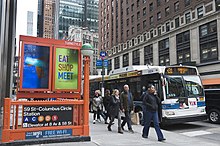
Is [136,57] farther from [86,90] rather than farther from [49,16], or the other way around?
[49,16]

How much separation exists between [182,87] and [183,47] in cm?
2468

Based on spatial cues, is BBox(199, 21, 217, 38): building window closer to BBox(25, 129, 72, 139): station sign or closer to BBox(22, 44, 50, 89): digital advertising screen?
BBox(22, 44, 50, 89): digital advertising screen

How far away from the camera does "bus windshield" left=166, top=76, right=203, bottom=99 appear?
1077cm

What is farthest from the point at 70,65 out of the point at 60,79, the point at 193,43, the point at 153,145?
the point at 193,43

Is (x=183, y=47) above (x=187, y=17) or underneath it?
underneath

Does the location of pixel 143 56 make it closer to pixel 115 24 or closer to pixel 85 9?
pixel 115 24

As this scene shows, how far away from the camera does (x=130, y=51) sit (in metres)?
50.3

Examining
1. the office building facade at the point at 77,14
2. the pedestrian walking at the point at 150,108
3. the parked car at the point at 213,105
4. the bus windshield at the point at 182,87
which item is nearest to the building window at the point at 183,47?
the parked car at the point at 213,105

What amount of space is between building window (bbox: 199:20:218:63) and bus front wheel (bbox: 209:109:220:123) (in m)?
18.0

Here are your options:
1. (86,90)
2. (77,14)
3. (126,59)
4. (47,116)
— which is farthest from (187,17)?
(77,14)

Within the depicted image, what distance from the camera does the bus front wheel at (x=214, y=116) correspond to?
12.4 m

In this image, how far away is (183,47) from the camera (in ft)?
112

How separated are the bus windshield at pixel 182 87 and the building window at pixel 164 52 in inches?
1048

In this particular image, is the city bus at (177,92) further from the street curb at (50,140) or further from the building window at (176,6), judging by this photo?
the building window at (176,6)
